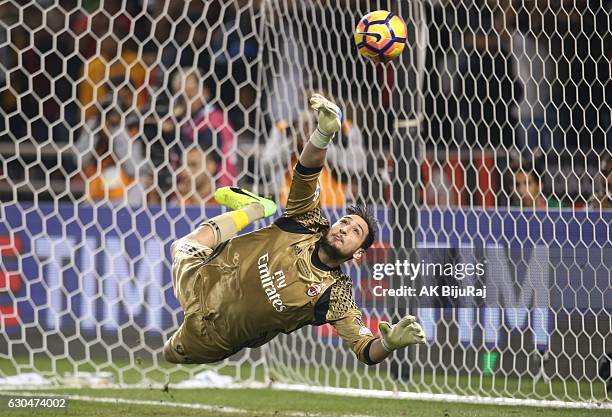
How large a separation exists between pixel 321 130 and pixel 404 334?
122 centimetres

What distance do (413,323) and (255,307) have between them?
113 cm

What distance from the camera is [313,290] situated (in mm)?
6090

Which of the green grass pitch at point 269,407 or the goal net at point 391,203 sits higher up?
the goal net at point 391,203

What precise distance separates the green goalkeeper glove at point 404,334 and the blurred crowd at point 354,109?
325 cm

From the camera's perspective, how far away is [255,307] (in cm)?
609

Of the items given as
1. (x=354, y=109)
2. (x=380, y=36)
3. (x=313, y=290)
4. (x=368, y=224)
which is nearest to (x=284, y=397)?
(x=313, y=290)

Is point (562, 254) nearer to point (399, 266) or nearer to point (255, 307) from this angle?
point (399, 266)

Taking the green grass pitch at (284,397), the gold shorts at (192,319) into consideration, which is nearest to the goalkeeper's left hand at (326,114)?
the gold shorts at (192,319)

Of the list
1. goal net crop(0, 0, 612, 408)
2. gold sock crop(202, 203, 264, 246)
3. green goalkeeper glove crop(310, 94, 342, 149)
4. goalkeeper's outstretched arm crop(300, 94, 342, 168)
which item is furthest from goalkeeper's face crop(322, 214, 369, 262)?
goal net crop(0, 0, 612, 408)

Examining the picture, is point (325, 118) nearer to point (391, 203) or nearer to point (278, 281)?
point (278, 281)

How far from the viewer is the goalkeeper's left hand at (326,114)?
5574mm

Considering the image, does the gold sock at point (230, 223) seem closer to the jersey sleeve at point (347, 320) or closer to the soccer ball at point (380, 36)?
the jersey sleeve at point (347, 320)

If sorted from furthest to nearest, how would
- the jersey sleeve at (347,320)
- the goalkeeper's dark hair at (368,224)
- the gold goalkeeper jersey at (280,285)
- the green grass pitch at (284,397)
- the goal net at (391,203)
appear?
1. the goal net at (391,203)
2. the green grass pitch at (284,397)
3. the goalkeeper's dark hair at (368,224)
4. the gold goalkeeper jersey at (280,285)
5. the jersey sleeve at (347,320)

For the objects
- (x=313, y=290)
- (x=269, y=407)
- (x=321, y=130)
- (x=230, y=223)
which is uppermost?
(x=321, y=130)
